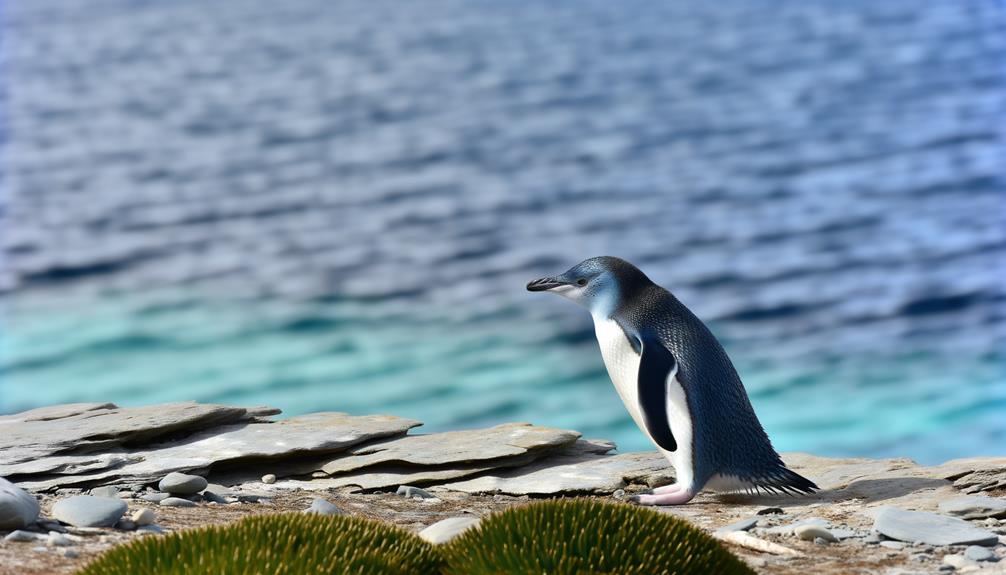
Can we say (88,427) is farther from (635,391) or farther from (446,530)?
(635,391)

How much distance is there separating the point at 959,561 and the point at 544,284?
3.56 m

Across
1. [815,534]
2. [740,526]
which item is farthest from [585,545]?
[815,534]

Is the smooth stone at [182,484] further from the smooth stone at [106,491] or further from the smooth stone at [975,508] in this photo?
the smooth stone at [975,508]

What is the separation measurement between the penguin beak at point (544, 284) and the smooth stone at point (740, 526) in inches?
92.3

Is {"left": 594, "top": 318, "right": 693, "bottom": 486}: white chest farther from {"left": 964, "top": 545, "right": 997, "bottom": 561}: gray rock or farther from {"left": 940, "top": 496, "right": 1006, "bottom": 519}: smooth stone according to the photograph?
{"left": 964, "top": 545, "right": 997, "bottom": 561}: gray rock

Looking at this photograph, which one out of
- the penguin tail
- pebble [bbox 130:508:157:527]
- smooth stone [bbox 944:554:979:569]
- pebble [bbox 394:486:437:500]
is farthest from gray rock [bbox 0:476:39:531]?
smooth stone [bbox 944:554:979:569]

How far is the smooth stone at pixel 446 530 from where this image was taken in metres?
6.32

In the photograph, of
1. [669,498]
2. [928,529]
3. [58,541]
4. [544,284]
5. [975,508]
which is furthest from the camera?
[544,284]

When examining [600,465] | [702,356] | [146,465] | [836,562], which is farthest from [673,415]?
[146,465]

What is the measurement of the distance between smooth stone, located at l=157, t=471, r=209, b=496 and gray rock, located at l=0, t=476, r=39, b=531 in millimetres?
1336

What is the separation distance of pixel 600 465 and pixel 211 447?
287cm

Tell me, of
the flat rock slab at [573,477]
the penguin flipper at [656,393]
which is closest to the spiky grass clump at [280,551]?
the penguin flipper at [656,393]

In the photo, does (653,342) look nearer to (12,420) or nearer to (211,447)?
(211,447)

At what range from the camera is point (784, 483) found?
818cm
